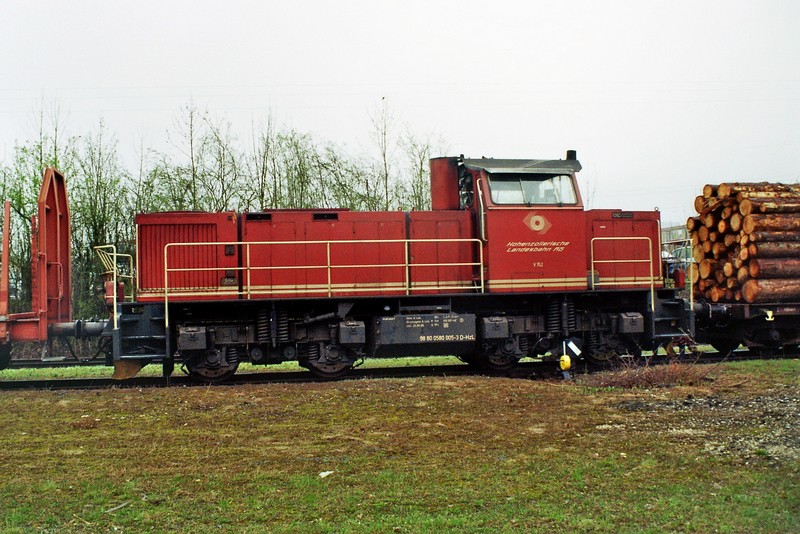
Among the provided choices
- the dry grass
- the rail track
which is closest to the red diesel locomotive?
the rail track

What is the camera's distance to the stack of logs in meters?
14.3

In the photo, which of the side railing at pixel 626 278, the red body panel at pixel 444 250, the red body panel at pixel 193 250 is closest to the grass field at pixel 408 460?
the red body panel at pixel 193 250

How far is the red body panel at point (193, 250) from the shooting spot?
472 inches

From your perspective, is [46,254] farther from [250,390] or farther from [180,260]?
[250,390]

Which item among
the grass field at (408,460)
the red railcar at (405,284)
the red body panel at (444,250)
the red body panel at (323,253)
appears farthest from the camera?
the red body panel at (444,250)

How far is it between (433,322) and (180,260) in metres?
4.76

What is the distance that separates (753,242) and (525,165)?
587 cm

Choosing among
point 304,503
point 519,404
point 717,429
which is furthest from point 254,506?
point 717,429

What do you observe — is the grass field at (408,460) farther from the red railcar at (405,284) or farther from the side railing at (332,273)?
the side railing at (332,273)

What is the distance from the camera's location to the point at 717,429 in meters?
7.19

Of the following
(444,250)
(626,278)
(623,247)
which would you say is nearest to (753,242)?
(623,247)

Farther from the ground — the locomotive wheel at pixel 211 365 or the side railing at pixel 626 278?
the side railing at pixel 626 278

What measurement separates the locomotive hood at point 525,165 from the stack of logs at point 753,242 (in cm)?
486

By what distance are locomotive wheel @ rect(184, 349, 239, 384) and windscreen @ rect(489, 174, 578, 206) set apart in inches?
221
